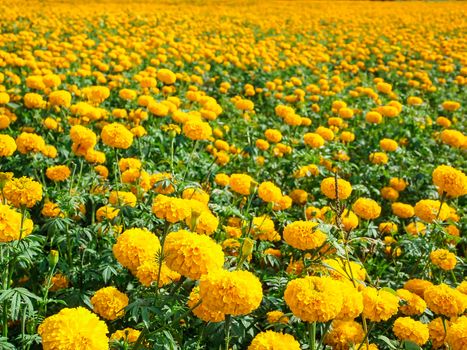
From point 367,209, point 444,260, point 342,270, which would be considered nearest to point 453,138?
point 367,209

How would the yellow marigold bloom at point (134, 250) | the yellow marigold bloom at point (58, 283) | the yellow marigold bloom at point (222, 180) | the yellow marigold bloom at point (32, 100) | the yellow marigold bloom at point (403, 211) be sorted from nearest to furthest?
the yellow marigold bloom at point (134, 250) < the yellow marigold bloom at point (58, 283) < the yellow marigold bloom at point (222, 180) < the yellow marigold bloom at point (403, 211) < the yellow marigold bloom at point (32, 100)

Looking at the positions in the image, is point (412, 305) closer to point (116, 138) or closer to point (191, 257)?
point (191, 257)

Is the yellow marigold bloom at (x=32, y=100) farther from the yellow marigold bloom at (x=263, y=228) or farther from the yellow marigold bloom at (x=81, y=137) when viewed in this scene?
the yellow marigold bloom at (x=263, y=228)

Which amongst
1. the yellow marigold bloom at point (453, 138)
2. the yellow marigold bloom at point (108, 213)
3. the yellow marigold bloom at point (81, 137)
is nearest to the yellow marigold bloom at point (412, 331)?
the yellow marigold bloom at point (108, 213)

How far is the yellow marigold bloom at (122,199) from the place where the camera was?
8.46 feet

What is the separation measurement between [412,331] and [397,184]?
221 centimetres

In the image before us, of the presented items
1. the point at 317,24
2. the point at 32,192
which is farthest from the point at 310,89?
the point at 317,24

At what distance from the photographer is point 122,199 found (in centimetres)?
260

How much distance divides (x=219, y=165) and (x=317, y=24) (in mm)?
12138

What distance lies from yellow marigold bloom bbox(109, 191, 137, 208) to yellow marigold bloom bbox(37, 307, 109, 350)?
1.22 m

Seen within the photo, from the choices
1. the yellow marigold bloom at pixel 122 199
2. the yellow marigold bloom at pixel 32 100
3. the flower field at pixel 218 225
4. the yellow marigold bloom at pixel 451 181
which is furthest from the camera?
the yellow marigold bloom at pixel 32 100

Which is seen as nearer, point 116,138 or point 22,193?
point 22,193

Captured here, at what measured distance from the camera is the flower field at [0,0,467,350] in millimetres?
1688

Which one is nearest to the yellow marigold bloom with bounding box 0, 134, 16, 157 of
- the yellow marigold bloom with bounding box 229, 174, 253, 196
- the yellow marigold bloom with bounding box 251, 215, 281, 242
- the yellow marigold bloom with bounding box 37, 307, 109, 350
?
the yellow marigold bloom with bounding box 229, 174, 253, 196
